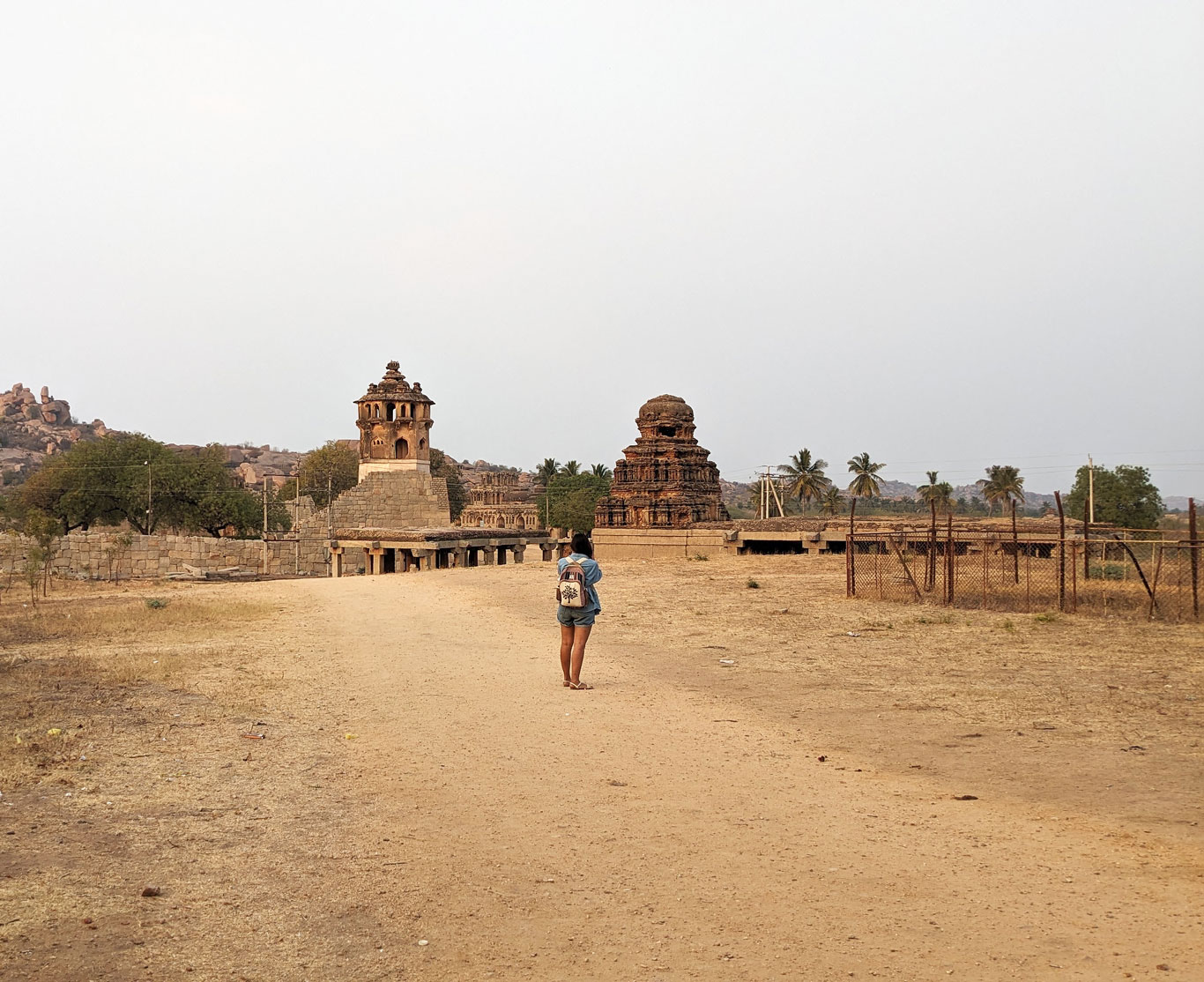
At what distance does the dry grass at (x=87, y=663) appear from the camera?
770cm

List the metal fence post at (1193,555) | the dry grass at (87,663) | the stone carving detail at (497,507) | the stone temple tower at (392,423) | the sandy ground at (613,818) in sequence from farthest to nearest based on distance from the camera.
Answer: the stone carving detail at (497,507) < the stone temple tower at (392,423) < the metal fence post at (1193,555) < the dry grass at (87,663) < the sandy ground at (613,818)

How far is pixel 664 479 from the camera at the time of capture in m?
35.9

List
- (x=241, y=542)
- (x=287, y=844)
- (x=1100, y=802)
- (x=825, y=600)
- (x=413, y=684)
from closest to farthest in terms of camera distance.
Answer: (x=287, y=844) → (x=1100, y=802) → (x=413, y=684) → (x=825, y=600) → (x=241, y=542)

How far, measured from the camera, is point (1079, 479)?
186ft

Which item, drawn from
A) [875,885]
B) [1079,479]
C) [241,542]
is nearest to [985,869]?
[875,885]

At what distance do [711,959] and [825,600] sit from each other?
15.0m

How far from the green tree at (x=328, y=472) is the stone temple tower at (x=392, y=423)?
37.8 meters

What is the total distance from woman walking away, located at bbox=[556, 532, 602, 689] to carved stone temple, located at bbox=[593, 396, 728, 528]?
24.2m

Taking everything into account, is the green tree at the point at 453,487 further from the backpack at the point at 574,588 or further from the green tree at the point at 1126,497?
the backpack at the point at 574,588

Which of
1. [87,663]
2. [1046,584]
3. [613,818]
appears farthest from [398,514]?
[613,818]

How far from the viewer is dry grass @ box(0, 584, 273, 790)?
7.70 meters

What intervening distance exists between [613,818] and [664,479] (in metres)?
30.0

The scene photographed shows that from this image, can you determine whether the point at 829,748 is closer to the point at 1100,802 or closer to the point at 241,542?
the point at 1100,802

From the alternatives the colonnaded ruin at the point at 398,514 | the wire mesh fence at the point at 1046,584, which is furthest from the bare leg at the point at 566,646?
the colonnaded ruin at the point at 398,514
